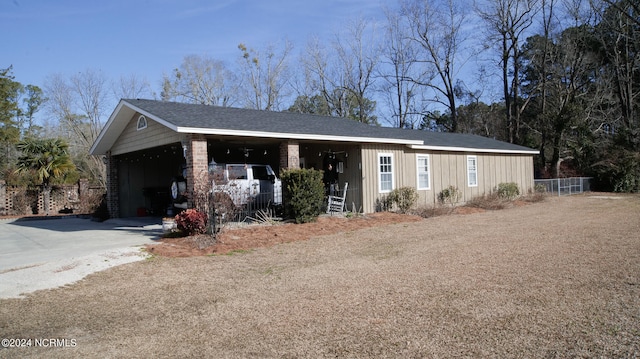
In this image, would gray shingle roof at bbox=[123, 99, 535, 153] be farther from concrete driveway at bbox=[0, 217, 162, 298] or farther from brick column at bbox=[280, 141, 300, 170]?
concrete driveway at bbox=[0, 217, 162, 298]

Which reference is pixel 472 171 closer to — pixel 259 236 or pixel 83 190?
pixel 259 236

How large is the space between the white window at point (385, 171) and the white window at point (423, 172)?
180cm

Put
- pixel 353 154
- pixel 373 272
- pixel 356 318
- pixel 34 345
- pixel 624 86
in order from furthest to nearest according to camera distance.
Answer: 1. pixel 624 86
2. pixel 353 154
3. pixel 373 272
4. pixel 356 318
5. pixel 34 345

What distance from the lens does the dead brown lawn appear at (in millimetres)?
4012

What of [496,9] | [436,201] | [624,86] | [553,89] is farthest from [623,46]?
[436,201]

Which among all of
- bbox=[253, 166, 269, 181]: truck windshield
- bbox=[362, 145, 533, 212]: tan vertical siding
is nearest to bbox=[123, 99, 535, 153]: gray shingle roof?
bbox=[362, 145, 533, 212]: tan vertical siding

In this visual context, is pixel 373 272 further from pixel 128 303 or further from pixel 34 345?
pixel 34 345

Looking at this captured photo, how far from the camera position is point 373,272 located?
691cm

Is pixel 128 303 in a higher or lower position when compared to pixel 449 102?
lower

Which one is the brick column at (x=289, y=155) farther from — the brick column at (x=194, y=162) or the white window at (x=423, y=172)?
the white window at (x=423, y=172)

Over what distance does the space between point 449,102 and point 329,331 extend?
1457 inches

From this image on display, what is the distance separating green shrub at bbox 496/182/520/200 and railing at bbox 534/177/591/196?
350 centimetres

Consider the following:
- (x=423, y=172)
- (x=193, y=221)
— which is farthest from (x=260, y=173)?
(x=423, y=172)

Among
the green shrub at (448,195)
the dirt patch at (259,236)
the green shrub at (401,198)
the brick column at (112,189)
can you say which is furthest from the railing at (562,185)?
the brick column at (112,189)
